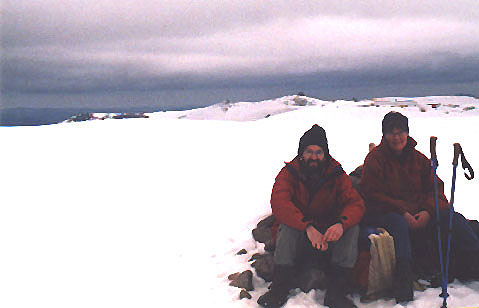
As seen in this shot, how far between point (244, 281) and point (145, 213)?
9.65 ft

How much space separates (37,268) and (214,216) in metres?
2.64

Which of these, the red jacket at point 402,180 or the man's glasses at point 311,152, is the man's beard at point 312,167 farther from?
the red jacket at point 402,180

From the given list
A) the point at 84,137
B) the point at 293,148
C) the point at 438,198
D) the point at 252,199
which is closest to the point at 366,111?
the point at 293,148

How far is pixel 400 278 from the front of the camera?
4461 millimetres

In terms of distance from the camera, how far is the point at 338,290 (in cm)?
449

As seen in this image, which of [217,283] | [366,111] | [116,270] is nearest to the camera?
[217,283]

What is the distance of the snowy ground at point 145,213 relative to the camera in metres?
5.09

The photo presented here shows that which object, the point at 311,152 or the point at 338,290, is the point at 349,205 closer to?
the point at 311,152

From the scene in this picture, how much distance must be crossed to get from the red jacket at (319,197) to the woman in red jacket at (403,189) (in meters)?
0.40

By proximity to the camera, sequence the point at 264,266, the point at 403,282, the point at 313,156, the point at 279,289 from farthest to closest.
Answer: the point at 264,266 < the point at 313,156 < the point at 279,289 < the point at 403,282

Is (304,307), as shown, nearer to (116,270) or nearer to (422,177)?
(422,177)

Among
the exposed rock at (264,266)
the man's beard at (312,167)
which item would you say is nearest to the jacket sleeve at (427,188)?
the man's beard at (312,167)

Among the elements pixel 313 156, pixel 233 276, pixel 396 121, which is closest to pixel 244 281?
pixel 233 276

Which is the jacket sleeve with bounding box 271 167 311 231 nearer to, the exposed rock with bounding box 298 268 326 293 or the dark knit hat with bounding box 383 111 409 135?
the exposed rock with bounding box 298 268 326 293
